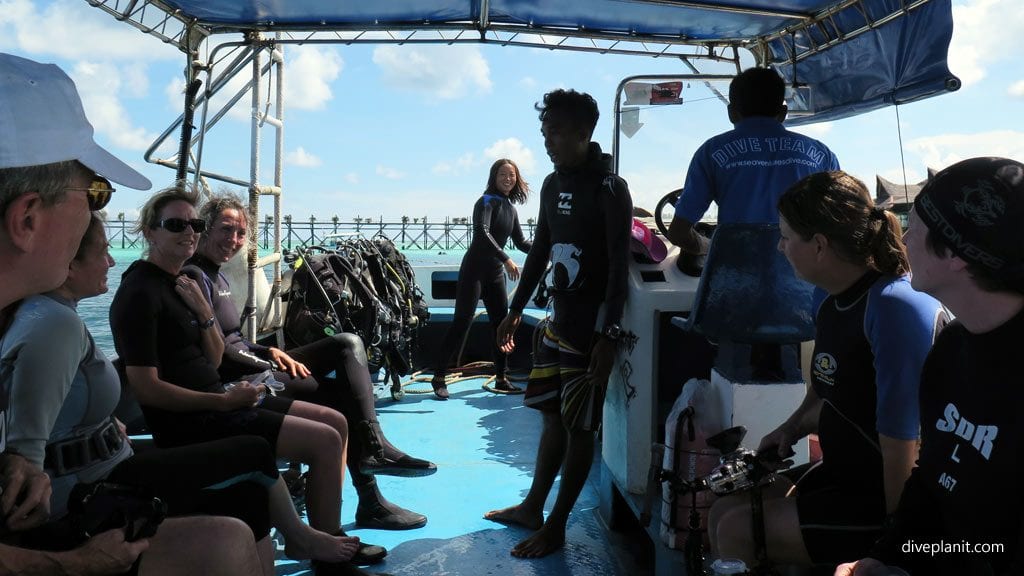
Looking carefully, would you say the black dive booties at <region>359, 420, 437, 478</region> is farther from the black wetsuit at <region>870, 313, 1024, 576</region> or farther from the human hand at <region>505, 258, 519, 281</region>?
the black wetsuit at <region>870, 313, 1024, 576</region>

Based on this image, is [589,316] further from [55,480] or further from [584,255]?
[55,480]

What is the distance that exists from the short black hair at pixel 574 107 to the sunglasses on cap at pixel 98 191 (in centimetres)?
180

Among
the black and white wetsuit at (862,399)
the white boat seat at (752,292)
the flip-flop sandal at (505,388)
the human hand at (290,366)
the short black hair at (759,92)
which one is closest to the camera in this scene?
the black and white wetsuit at (862,399)

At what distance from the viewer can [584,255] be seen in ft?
9.21

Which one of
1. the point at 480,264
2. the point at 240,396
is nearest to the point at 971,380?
the point at 240,396

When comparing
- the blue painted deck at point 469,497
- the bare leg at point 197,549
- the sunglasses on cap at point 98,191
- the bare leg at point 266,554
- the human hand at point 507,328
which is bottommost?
the blue painted deck at point 469,497

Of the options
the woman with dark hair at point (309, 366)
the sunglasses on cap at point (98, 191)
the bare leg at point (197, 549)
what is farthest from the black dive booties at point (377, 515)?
the sunglasses on cap at point (98, 191)

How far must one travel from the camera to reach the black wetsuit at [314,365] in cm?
292

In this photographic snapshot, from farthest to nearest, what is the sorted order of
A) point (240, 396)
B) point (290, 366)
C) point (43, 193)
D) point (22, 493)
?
point (290, 366) < point (240, 396) < point (22, 493) < point (43, 193)

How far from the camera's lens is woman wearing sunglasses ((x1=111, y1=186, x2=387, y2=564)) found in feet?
7.61

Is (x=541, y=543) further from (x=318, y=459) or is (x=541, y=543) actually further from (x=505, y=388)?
(x=505, y=388)

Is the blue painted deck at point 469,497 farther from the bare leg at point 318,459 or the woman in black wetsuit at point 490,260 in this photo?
the woman in black wetsuit at point 490,260

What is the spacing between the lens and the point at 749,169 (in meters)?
2.52

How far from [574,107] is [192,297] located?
153 centimetres
